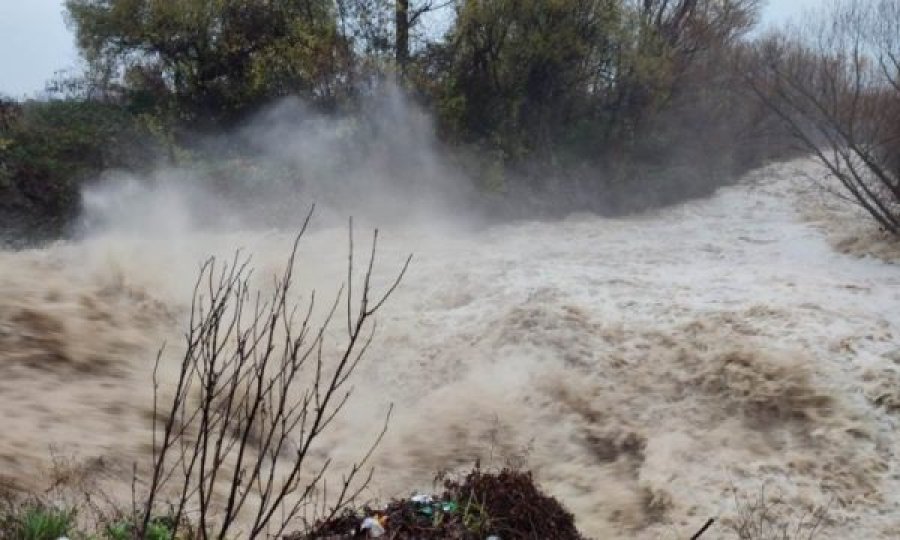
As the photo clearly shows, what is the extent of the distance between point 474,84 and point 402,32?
1988 millimetres

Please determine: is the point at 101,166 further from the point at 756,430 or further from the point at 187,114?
the point at 756,430

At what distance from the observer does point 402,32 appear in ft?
52.8

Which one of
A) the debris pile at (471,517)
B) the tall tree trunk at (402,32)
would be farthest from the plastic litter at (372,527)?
the tall tree trunk at (402,32)

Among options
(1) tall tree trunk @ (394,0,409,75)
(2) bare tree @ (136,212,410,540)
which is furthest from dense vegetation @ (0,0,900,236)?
(2) bare tree @ (136,212,410,540)

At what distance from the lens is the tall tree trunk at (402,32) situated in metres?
16.0

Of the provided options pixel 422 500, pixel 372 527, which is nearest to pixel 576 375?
pixel 422 500

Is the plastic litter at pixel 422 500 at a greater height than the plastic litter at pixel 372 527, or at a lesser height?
lesser

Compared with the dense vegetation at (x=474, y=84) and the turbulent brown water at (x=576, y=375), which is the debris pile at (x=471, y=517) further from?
the dense vegetation at (x=474, y=84)

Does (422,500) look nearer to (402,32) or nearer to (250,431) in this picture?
(250,431)

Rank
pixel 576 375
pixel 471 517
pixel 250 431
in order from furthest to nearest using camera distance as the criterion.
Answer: pixel 576 375
pixel 250 431
pixel 471 517

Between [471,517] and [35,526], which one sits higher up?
[35,526]

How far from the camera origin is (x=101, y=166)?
46.3 feet

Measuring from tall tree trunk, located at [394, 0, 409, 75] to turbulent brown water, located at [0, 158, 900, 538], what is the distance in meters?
6.01

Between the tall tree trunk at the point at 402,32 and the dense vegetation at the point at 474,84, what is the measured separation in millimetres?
38
